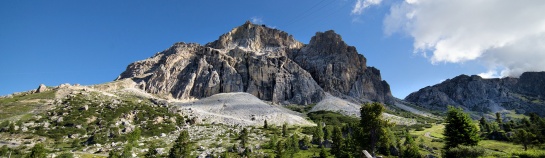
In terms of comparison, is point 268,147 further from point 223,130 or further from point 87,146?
point 87,146

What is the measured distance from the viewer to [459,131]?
51.0 metres

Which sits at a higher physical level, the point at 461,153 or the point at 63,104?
the point at 63,104

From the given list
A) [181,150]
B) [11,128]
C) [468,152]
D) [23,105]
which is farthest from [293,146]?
[23,105]

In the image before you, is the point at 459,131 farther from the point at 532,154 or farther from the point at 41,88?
the point at 41,88

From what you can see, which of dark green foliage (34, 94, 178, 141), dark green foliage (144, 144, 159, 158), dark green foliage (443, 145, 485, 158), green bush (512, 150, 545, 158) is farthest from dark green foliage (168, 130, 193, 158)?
green bush (512, 150, 545, 158)

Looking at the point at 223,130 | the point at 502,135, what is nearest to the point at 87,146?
the point at 223,130

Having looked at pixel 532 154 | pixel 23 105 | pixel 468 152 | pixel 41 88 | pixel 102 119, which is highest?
pixel 41 88

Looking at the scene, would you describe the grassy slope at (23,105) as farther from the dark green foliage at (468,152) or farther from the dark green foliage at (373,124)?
the dark green foliage at (468,152)

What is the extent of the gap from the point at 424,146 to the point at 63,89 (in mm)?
199549

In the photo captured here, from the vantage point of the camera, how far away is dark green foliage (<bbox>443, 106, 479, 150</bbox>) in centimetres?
A: 5016

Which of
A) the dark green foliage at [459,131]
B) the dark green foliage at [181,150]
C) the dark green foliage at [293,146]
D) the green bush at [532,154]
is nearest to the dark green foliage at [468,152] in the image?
the dark green foliage at [459,131]

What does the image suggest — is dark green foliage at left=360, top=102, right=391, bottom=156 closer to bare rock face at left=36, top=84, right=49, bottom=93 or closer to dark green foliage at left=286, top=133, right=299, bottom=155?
dark green foliage at left=286, top=133, right=299, bottom=155

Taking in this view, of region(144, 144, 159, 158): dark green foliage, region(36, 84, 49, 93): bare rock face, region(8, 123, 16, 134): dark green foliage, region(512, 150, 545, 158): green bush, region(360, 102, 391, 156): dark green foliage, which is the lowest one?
region(144, 144, 159, 158): dark green foliage

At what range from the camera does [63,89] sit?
604ft
